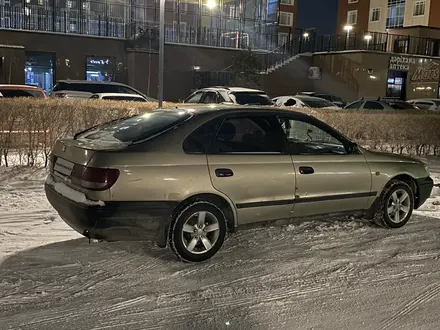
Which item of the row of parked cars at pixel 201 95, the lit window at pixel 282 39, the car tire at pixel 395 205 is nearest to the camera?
the car tire at pixel 395 205

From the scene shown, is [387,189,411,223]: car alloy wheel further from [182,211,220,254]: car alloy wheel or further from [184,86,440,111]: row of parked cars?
[184,86,440,111]: row of parked cars

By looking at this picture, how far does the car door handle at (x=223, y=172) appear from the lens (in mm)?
4938

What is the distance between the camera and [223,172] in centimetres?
497

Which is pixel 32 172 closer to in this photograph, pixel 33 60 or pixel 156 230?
pixel 156 230

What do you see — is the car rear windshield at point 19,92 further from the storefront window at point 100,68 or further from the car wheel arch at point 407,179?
the storefront window at point 100,68

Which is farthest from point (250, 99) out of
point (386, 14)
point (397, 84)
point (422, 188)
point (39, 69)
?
point (386, 14)

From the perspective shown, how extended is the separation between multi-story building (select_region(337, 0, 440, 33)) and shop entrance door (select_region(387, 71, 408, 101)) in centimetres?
1184

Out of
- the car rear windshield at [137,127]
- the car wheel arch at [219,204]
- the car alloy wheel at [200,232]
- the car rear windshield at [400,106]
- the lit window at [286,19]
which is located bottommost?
the car alloy wheel at [200,232]

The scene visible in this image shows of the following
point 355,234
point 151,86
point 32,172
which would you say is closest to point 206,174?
point 355,234

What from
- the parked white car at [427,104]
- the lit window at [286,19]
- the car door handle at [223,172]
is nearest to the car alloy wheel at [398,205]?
the car door handle at [223,172]

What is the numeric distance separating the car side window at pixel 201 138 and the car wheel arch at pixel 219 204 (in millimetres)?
439

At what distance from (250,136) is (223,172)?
2.03 feet

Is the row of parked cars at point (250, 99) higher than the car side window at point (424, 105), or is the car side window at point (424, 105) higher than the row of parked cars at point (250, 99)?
the row of parked cars at point (250, 99)

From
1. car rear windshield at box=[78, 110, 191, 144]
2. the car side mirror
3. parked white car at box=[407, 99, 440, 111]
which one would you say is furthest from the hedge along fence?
parked white car at box=[407, 99, 440, 111]
